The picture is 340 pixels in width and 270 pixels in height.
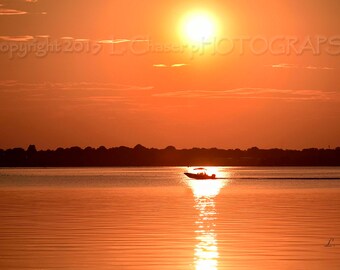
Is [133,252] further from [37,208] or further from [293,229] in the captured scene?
[37,208]

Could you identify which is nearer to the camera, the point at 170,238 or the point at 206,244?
the point at 206,244

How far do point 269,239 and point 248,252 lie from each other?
5950 mm

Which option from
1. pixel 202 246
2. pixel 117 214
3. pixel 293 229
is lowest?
pixel 202 246

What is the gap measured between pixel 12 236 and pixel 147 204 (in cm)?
3574

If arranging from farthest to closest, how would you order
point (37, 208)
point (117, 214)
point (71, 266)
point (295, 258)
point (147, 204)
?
point (147, 204), point (37, 208), point (117, 214), point (295, 258), point (71, 266)

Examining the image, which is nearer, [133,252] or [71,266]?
[71,266]

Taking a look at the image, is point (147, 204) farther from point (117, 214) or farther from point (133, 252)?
point (133, 252)

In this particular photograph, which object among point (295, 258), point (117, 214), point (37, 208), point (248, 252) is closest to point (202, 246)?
point (248, 252)

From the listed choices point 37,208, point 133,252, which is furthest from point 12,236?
point 37,208

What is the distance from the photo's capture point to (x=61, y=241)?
45.3 metres

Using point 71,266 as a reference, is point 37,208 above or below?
above

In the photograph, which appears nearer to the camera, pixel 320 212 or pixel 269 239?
pixel 269 239

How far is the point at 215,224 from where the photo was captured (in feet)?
187

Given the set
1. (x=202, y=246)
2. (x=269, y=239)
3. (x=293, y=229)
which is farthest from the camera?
(x=293, y=229)
